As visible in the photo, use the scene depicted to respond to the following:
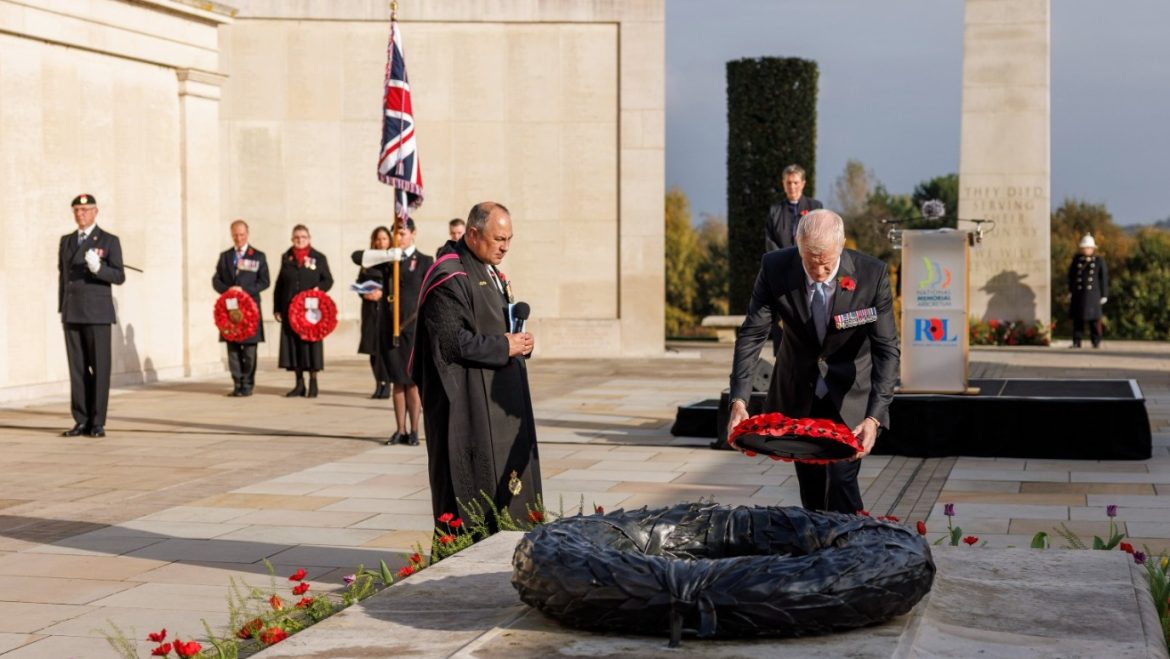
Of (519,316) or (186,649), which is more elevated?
(519,316)

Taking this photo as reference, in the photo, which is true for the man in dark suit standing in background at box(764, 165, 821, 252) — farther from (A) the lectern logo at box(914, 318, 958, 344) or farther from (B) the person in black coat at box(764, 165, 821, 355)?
(A) the lectern logo at box(914, 318, 958, 344)

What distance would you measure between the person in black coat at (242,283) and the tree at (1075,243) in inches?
1129

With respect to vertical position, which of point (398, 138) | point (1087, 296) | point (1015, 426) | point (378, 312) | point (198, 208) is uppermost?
point (398, 138)

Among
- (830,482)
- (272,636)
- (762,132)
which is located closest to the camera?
(272,636)

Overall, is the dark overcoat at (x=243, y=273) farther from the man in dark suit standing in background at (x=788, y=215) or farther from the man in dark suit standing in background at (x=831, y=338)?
the man in dark suit standing in background at (x=831, y=338)

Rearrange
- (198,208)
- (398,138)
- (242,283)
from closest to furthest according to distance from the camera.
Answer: (398,138) < (242,283) < (198,208)

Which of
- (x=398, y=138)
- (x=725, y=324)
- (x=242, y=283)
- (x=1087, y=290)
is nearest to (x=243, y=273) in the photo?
(x=242, y=283)

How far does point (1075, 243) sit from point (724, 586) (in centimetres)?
4615

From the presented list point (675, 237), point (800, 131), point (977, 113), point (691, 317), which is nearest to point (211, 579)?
point (977, 113)

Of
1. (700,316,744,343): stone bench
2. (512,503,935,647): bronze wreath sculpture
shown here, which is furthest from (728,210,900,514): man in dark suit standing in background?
(700,316,744,343): stone bench

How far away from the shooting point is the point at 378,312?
46.0ft

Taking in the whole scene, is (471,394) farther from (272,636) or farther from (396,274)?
(396,274)

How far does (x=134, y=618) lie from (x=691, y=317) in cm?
5428

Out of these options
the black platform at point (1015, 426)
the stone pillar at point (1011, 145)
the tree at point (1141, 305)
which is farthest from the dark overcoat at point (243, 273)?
the tree at point (1141, 305)
